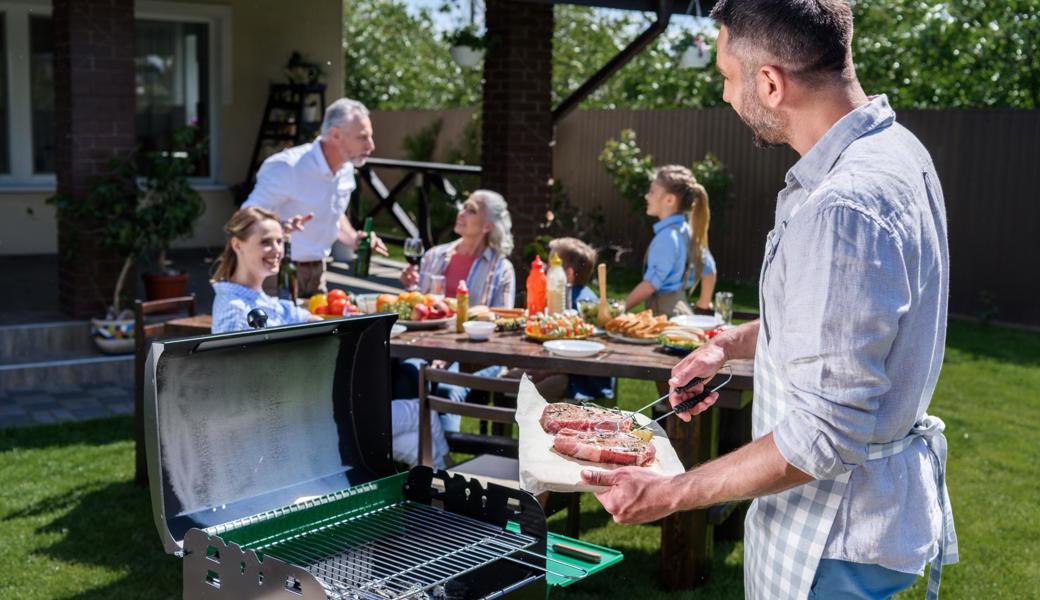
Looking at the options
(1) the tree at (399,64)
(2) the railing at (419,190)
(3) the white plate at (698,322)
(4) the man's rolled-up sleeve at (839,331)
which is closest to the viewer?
(4) the man's rolled-up sleeve at (839,331)

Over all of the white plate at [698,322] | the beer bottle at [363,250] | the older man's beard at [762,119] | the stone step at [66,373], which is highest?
the older man's beard at [762,119]

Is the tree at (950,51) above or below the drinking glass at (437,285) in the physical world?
above

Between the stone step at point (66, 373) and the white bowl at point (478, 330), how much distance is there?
131 inches

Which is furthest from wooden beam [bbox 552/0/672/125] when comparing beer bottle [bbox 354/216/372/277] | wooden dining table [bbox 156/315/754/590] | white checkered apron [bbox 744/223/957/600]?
white checkered apron [bbox 744/223/957/600]

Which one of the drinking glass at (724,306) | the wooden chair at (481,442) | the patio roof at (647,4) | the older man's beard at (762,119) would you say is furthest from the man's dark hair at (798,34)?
the patio roof at (647,4)

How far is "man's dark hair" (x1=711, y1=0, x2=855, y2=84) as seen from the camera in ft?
5.59

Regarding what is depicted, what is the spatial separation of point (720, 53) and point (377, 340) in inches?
58.7

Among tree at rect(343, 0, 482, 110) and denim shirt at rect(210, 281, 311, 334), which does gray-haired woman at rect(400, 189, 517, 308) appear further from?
tree at rect(343, 0, 482, 110)

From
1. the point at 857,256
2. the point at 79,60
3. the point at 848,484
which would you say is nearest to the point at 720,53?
the point at 857,256

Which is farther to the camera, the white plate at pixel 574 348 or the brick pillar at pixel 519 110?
the brick pillar at pixel 519 110

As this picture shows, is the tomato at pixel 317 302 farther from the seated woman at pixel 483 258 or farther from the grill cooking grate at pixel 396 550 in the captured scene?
the grill cooking grate at pixel 396 550

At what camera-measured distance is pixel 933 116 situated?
11352 millimetres

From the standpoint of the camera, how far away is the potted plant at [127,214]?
7047 mm

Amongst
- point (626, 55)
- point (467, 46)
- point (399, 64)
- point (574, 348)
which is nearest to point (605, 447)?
point (574, 348)
